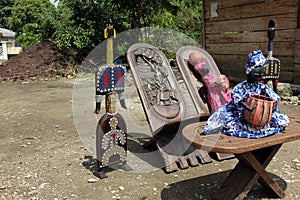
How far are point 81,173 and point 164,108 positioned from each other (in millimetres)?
1278

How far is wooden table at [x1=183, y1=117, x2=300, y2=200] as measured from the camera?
2492mm

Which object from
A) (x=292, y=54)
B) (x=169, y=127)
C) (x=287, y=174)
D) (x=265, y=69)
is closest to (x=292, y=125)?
(x=265, y=69)

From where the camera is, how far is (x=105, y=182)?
357cm

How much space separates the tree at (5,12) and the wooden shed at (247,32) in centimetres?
3668

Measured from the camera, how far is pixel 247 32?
8422 millimetres

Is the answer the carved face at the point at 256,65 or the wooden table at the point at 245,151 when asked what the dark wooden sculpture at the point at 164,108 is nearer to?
the wooden table at the point at 245,151

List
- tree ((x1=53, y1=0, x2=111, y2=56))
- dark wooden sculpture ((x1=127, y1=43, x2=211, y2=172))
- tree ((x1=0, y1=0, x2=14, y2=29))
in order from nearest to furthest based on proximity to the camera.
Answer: dark wooden sculpture ((x1=127, y1=43, x2=211, y2=172))
tree ((x1=53, y1=0, x2=111, y2=56))
tree ((x1=0, y1=0, x2=14, y2=29))

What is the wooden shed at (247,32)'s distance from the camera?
7211 millimetres

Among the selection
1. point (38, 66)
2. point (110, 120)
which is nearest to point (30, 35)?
point (38, 66)

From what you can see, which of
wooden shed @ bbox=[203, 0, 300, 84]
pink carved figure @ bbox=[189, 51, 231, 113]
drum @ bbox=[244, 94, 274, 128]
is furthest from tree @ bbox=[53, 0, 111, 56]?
drum @ bbox=[244, 94, 274, 128]

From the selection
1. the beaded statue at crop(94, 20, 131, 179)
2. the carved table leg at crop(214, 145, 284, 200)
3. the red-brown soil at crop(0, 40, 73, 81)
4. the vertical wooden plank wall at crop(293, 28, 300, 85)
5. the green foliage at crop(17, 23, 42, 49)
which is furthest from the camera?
the green foliage at crop(17, 23, 42, 49)

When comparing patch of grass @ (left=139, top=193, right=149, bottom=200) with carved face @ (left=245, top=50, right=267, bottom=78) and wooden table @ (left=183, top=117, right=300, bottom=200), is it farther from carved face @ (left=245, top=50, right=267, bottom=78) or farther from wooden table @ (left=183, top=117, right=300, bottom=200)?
carved face @ (left=245, top=50, right=267, bottom=78)

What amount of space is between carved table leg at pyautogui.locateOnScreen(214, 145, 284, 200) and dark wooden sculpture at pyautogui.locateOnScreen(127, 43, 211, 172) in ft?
2.99

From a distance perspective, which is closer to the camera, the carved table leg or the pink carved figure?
the carved table leg
